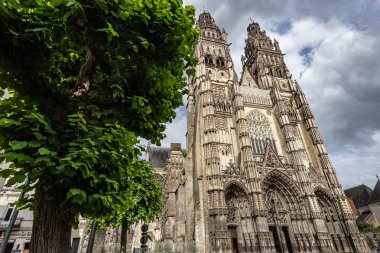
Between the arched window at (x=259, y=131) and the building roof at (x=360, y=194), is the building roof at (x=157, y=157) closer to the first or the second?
the arched window at (x=259, y=131)

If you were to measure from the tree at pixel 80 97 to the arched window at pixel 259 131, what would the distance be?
22856 mm

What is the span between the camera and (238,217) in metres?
20.6

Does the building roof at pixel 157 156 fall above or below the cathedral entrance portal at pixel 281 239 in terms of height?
above

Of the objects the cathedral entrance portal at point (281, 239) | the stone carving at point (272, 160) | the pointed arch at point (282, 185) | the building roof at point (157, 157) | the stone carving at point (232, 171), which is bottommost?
the cathedral entrance portal at point (281, 239)

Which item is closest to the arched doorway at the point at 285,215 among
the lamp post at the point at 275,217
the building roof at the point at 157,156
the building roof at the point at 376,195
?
the lamp post at the point at 275,217

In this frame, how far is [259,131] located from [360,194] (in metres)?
34.3

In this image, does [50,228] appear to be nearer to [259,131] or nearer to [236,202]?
[236,202]

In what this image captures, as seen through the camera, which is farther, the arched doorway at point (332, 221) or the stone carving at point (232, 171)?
the stone carving at point (232, 171)

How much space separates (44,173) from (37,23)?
99.0 inches

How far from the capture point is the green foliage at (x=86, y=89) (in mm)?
3127

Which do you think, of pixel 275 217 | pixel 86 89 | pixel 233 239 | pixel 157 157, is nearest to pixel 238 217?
pixel 233 239

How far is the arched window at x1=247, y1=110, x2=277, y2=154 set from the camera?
26125 millimetres

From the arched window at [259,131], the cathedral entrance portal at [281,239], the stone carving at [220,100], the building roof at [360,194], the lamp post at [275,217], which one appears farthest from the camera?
the building roof at [360,194]

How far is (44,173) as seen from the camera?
3.08 meters
